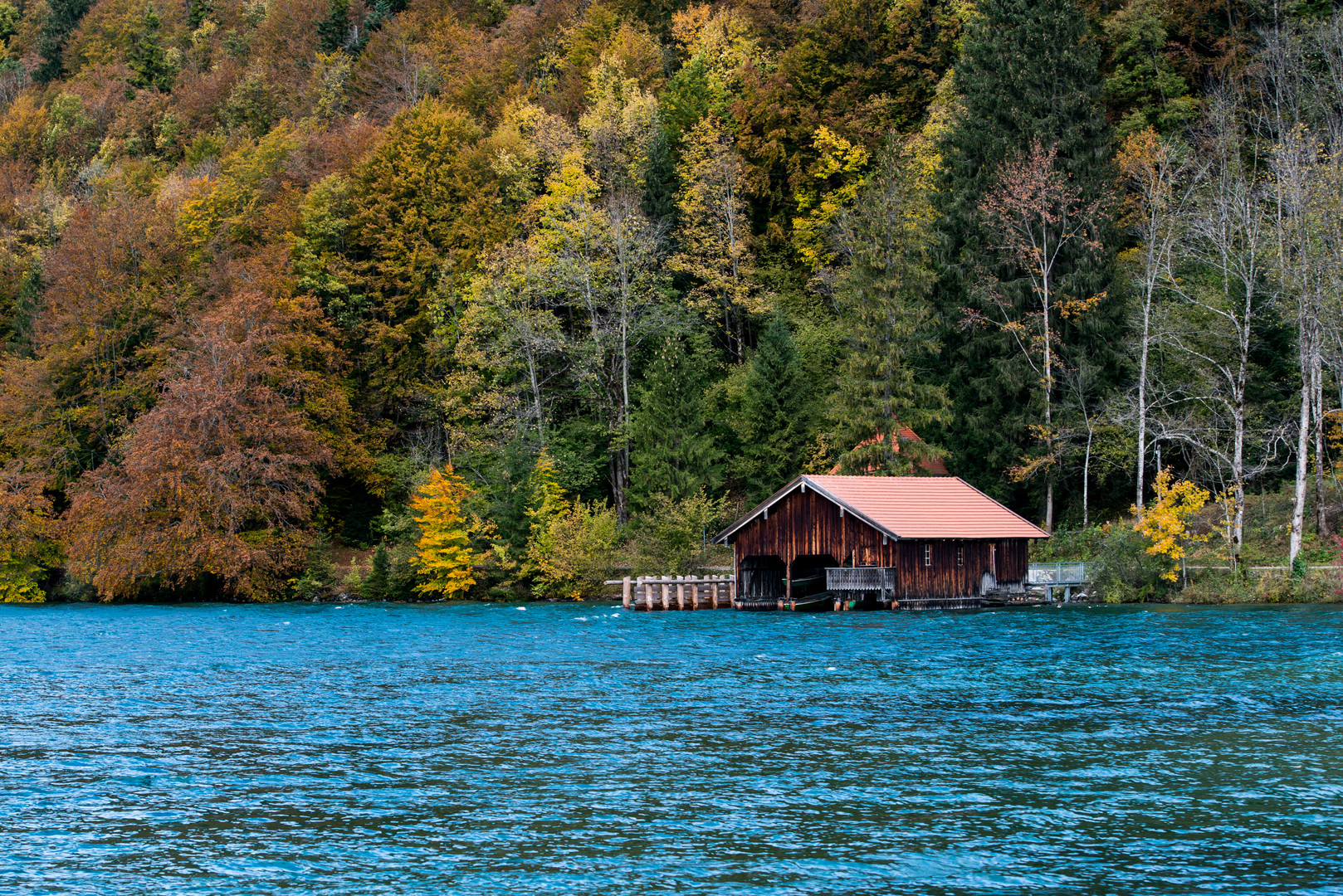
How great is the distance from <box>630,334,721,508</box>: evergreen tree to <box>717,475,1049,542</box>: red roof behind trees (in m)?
9.18

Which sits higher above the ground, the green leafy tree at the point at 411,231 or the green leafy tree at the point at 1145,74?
the green leafy tree at the point at 1145,74

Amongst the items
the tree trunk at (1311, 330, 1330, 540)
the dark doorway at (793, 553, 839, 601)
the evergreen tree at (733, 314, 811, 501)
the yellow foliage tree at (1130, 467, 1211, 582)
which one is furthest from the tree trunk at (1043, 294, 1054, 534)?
the evergreen tree at (733, 314, 811, 501)

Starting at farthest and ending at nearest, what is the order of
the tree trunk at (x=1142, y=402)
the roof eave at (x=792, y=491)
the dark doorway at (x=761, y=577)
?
the dark doorway at (x=761, y=577)
the tree trunk at (x=1142, y=402)
the roof eave at (x=792, y=491)

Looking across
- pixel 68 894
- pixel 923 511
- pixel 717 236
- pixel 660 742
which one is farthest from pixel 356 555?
pixel 68 894

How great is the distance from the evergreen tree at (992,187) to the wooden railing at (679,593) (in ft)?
51.2

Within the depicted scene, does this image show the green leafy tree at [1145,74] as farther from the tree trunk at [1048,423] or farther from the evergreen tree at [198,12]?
the evergreen tree at [198,12]

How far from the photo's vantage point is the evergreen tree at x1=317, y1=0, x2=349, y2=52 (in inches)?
4215

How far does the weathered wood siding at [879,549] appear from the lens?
47.2 meters

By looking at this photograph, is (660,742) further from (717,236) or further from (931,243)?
(717,236)

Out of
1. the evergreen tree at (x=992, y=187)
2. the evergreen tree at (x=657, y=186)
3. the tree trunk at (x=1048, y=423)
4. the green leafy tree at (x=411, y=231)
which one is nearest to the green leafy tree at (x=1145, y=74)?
the evergreen tree at (x=992, y=187)

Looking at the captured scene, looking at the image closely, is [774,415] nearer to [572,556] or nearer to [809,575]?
[809,575]

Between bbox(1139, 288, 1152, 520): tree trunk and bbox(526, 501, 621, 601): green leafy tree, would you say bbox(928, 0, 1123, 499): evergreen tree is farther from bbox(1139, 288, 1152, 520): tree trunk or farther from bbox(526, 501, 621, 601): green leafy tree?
bbox(526, 501, 621, 601): green leafy tree

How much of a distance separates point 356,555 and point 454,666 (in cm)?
3600

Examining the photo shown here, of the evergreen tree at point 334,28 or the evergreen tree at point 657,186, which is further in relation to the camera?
the evergreen tree at point 334,28
